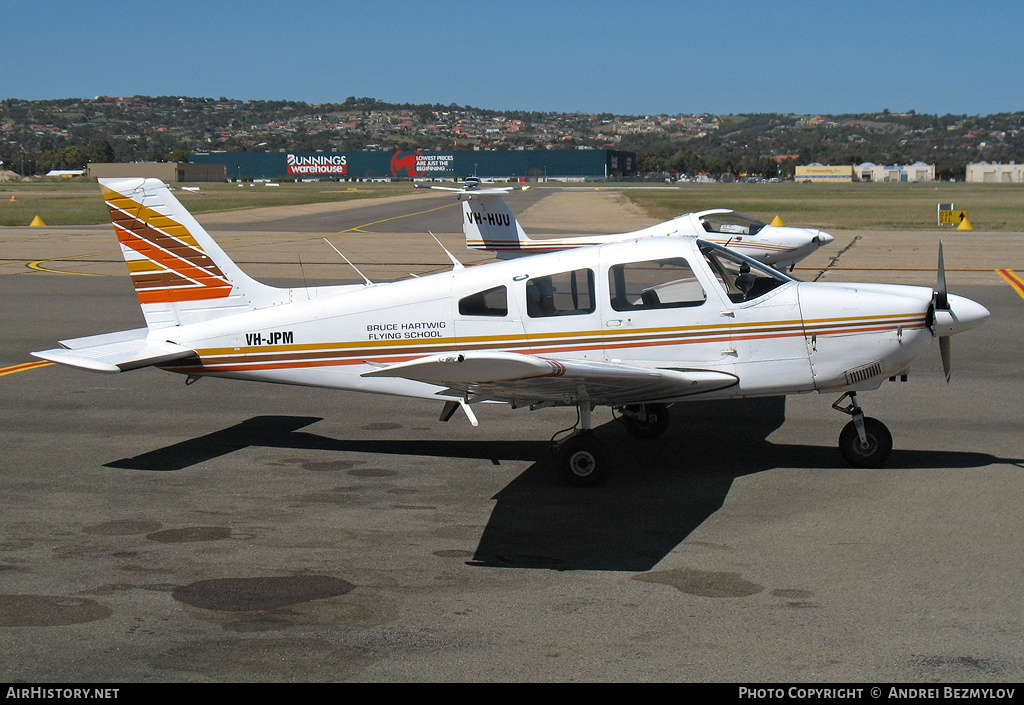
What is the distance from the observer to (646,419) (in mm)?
9844

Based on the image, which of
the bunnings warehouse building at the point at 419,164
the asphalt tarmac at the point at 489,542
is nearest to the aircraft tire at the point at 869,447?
the asphalt tarmac at the point at 489,542

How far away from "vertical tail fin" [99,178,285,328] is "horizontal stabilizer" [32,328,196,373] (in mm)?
366

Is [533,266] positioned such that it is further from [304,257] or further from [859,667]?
[304,257]

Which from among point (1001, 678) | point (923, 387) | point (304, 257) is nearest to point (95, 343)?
point (1001, 678)

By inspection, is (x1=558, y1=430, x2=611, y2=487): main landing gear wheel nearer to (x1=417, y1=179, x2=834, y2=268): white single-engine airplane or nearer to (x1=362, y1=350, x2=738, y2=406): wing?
(x1=362, y1=350, x2=738, y2=406): wing

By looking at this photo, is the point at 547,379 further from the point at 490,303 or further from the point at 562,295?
the point at 490,303

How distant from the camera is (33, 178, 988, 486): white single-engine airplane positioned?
26.9ft

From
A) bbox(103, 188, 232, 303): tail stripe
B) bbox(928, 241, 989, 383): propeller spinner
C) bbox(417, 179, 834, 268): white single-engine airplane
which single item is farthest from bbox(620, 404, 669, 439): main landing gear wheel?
bbox(417, 179, 834, 268): white single-engine airplane

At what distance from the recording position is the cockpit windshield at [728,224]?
21.8 meters

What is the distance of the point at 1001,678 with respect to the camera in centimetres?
473

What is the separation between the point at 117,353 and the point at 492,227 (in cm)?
1481

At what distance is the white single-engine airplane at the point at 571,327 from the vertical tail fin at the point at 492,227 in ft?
44.4

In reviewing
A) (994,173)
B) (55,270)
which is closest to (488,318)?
(55,270)
